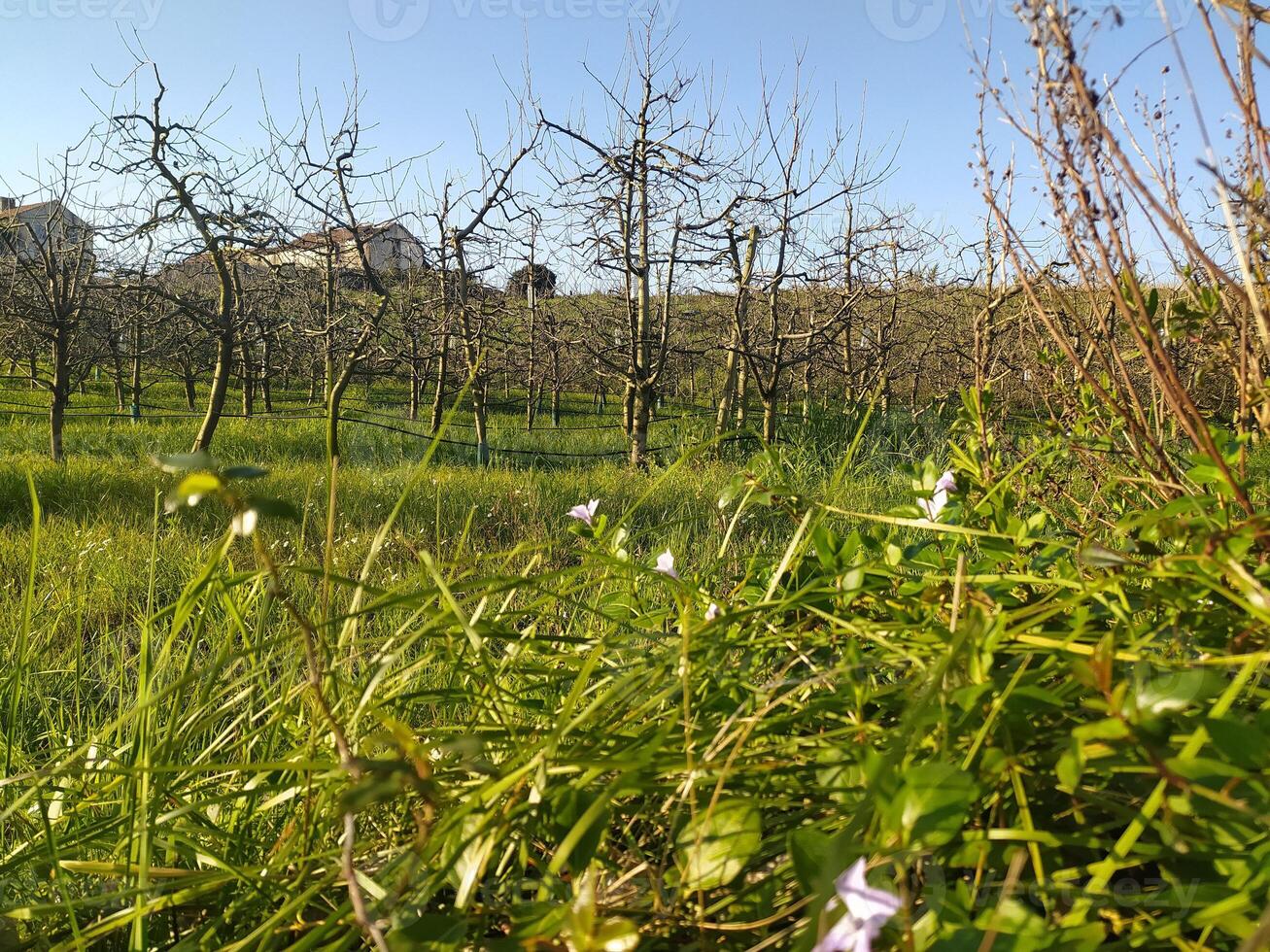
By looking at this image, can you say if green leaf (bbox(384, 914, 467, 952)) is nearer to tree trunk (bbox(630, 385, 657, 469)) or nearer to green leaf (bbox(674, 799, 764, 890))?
green leaf (bbox(674, 799, 764, 890))

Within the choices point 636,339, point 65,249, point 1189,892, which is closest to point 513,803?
point 1189,892

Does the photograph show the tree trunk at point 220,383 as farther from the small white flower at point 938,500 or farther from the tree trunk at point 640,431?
the small white flower at point 938,500

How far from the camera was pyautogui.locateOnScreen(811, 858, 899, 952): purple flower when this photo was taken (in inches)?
15.0

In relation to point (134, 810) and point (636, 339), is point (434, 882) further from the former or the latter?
point (636, 339)

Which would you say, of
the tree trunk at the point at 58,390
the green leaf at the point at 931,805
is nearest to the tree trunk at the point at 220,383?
the tree trunk at the point at 58,390

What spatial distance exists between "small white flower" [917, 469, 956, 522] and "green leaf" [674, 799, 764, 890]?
0.58m

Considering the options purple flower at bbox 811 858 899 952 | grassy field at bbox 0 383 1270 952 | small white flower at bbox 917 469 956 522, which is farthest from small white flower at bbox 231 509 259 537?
small white flower at bbox 917 469 956 522

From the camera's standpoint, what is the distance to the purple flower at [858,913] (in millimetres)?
381

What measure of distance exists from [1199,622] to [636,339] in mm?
6621

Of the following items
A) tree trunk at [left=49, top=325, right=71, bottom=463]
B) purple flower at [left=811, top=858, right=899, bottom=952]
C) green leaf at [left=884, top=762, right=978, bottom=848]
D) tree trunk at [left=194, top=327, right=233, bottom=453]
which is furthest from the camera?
tree trunk at [left=49, top=325, right=71, bottom=463]

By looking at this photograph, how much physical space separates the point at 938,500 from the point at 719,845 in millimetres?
635

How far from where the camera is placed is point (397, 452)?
7.86 metres

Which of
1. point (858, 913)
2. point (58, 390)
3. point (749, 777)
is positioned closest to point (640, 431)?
point (58, 390)

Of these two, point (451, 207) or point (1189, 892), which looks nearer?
point (1189, 892)
